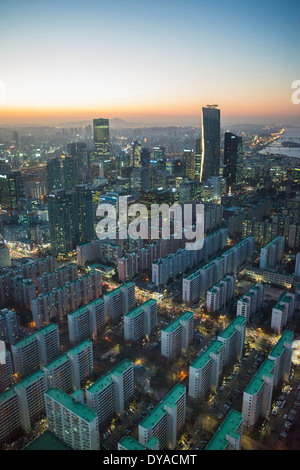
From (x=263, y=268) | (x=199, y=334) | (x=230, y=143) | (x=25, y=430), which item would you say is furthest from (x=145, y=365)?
(x=230, y=143)

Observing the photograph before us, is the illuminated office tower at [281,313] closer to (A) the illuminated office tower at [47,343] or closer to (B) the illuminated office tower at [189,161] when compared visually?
(A) the illuminated office tower at [47,343]

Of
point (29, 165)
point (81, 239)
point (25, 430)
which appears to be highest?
point (29, 165)

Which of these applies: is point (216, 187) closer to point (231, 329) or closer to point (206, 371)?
point (231, 329)

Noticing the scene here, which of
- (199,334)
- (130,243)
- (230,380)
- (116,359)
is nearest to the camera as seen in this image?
(230,380)

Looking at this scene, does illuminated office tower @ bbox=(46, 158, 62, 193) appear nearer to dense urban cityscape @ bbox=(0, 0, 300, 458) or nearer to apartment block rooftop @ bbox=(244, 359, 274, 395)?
dense urban cityscape @ bbox=(0, 0, 300, 458)

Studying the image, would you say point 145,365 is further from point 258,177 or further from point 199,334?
point 258,177
